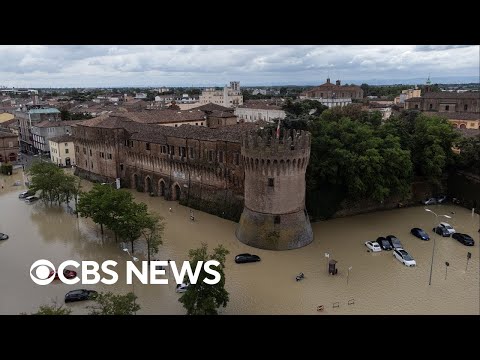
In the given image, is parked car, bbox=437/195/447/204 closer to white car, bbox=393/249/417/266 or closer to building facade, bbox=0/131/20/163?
white car, bbox=393/249/417/266

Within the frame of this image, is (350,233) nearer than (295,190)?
No

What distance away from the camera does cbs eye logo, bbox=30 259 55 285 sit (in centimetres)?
2567

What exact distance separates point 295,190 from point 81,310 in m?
16.5

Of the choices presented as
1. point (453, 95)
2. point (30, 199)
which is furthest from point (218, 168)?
point (453, 95)

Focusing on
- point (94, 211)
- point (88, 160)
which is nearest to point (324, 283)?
point (94, 211)

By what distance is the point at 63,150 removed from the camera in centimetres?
6162

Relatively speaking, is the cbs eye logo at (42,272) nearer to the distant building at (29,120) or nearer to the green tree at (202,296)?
the green tree at (202,296)

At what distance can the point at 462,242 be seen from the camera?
101ft

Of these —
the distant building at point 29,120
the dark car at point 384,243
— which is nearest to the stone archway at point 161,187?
the dark car at point 384,243

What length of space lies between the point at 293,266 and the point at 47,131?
2136 inches

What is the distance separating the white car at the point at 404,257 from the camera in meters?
27.6

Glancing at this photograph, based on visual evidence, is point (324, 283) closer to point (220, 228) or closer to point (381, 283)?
point (381, 283)

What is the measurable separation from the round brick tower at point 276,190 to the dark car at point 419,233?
8.46 meters

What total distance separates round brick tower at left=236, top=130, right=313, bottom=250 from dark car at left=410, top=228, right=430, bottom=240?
8.46 m
